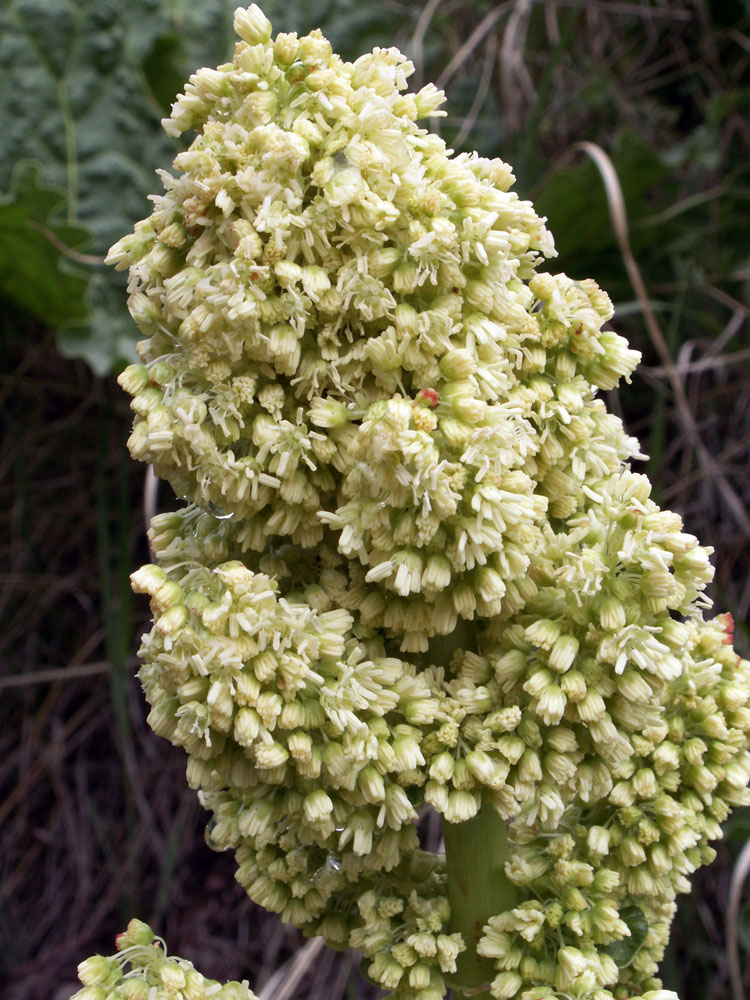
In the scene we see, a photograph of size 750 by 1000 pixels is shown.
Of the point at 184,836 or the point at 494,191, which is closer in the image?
the point at 494,191

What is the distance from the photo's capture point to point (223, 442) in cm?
162

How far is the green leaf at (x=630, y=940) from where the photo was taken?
6.15 ft

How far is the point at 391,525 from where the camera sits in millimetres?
1572

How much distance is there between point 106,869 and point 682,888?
367cm

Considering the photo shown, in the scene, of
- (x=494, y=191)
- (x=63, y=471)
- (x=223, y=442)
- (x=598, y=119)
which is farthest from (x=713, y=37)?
(x=223, y=442)

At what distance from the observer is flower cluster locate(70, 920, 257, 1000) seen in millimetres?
1693

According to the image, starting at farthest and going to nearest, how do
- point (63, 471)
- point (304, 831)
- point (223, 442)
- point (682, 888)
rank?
point (63, 471), point (682, 888), point (304, 831), point (223, 442)

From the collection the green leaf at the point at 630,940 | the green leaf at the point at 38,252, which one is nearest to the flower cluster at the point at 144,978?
the green leaf at the point at 630,940

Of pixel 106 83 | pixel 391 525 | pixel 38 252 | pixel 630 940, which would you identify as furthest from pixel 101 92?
pixel 630 940

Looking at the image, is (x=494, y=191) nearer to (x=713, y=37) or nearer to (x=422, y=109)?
(x=422, y=109)

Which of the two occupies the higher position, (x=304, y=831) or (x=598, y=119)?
(x=598, y=119)

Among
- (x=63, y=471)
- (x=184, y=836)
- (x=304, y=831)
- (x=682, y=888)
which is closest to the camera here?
(x=304, y=831)

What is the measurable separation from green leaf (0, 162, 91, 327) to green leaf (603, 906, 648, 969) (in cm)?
342

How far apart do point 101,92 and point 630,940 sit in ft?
15.9
